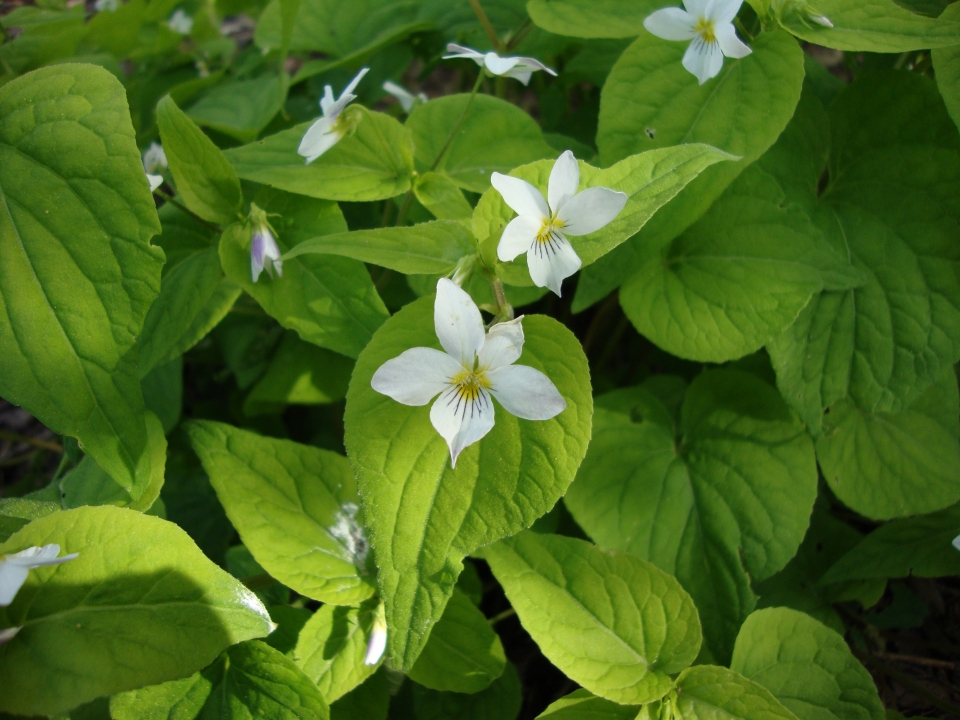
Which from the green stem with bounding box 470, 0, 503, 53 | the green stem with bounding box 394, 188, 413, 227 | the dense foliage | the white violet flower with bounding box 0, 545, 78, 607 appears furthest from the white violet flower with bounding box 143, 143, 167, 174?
the white violet flower with bounding box 0, 545, 78, 607

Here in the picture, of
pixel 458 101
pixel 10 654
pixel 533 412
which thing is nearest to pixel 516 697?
pixel 533 412

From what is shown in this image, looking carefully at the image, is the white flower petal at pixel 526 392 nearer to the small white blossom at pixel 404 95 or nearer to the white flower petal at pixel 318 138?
the white flower petal at pixel 318 138

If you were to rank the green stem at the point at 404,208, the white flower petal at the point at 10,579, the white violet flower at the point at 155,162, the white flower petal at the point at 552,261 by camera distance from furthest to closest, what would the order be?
1. the white violet flower at the point at 155,162
2. the green stem at the point at 404,208
3. the white flower petal at the point at 552,261
4. the white flower petal at the point at 10,579

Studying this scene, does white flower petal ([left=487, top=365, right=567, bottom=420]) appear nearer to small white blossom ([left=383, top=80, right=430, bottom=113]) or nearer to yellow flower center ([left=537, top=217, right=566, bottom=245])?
yellow flower center ([left=537, top=217, right=566, bottom=245])

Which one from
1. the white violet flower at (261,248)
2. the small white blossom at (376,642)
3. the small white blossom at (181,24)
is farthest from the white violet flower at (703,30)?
the small white blossom at (181,24)

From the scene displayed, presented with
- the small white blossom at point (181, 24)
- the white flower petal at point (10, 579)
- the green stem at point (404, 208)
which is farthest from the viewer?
the small white blossom at point (181, 24)
